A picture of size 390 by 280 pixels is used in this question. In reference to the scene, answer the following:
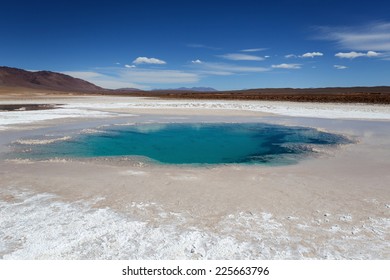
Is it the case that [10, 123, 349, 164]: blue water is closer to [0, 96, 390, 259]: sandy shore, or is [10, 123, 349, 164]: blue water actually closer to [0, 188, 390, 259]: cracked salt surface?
[0, 96, 390, 259]: sandy shore

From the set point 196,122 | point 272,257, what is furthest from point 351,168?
point 196,122

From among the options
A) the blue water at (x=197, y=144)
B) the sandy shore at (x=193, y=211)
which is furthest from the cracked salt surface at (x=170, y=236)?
the blue water at (x=197, y=144)

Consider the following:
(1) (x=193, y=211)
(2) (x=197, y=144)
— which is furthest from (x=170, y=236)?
(2) (x=197, y=144)

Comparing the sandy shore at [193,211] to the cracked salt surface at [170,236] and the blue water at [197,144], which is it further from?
the blue water at [197,144]

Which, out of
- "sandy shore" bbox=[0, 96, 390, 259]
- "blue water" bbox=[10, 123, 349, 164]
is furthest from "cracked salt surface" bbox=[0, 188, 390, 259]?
"blue water" bbox=[10, 123, 349, 164]

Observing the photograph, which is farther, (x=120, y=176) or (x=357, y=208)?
(x=120, y=176)

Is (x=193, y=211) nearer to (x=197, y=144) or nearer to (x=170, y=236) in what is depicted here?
(x=170, y=236)

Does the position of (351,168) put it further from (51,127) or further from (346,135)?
(51,127)
